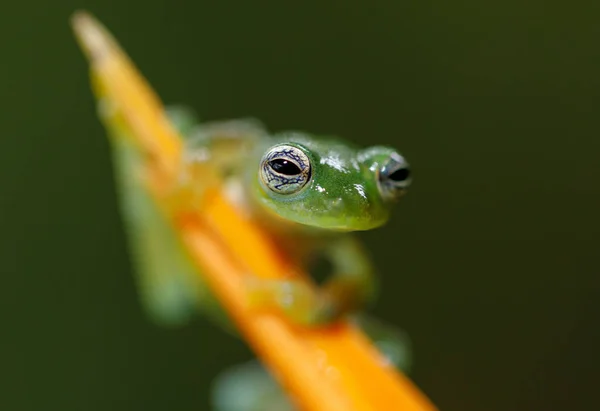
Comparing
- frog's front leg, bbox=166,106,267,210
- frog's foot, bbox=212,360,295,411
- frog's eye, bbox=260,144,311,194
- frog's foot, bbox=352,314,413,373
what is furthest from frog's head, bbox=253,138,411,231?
frog's foot, bbox=212,360,295,411

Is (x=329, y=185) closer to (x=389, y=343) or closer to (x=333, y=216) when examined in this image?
(x=333, y=216)

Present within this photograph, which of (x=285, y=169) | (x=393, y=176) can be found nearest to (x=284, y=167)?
(x=285, y=169)

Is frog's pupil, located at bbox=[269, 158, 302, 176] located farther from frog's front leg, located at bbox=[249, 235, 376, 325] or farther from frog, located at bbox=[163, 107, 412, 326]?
frog's front leg, located at bbox=[249, 235, 376, 325]

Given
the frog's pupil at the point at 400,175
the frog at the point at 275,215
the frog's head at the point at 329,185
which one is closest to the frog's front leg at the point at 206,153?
the frog at the point at 275,215

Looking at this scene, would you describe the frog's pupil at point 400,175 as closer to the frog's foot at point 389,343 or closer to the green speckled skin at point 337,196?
the green speckled skin at point 337,196

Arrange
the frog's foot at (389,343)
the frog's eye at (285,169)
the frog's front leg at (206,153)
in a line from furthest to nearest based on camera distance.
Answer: the frog's foot at (389,343) → the frog's front leg at (206,153) → the frog's eye at (285,169)

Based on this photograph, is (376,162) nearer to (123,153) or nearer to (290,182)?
(290,182)

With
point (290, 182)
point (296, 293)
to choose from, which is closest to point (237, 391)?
point (296, 293)

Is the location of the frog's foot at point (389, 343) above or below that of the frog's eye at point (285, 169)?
below
